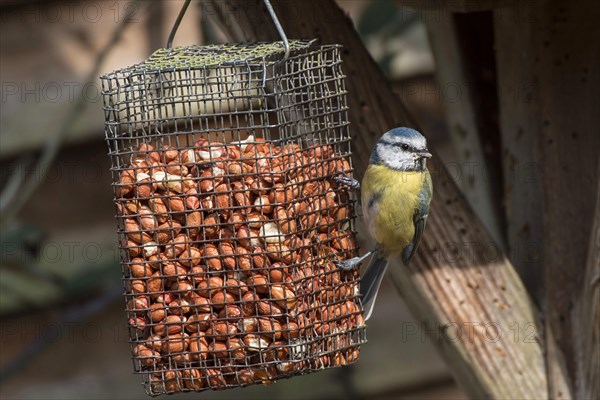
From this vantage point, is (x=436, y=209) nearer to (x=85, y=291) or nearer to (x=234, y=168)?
(x=234, y=168)

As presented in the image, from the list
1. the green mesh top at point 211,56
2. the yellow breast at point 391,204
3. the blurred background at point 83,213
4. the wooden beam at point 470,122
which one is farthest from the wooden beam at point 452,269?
the blurred background at point 83,213

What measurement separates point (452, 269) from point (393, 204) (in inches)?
17.7

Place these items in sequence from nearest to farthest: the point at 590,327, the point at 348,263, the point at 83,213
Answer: the point at 590,327
the point at 348,263
the point at 83,213

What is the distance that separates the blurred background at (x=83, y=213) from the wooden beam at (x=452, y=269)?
1398mm

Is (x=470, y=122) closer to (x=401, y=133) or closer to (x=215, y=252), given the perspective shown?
(x=401, y=133)

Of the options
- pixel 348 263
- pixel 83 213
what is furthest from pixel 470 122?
pixel 83 213

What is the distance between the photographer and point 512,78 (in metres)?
2.76

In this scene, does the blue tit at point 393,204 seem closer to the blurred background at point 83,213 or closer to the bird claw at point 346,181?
the bird claw at point 346,181

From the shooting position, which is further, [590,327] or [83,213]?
[83,213]

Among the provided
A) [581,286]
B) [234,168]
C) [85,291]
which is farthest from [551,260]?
[85,291]

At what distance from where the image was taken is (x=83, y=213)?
15.0 ft

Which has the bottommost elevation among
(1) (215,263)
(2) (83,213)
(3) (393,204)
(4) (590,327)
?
(4) (590,327)

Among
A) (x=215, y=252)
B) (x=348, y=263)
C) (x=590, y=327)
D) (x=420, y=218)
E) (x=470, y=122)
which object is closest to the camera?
(x=215, y=252)

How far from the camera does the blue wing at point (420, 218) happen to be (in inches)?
107
